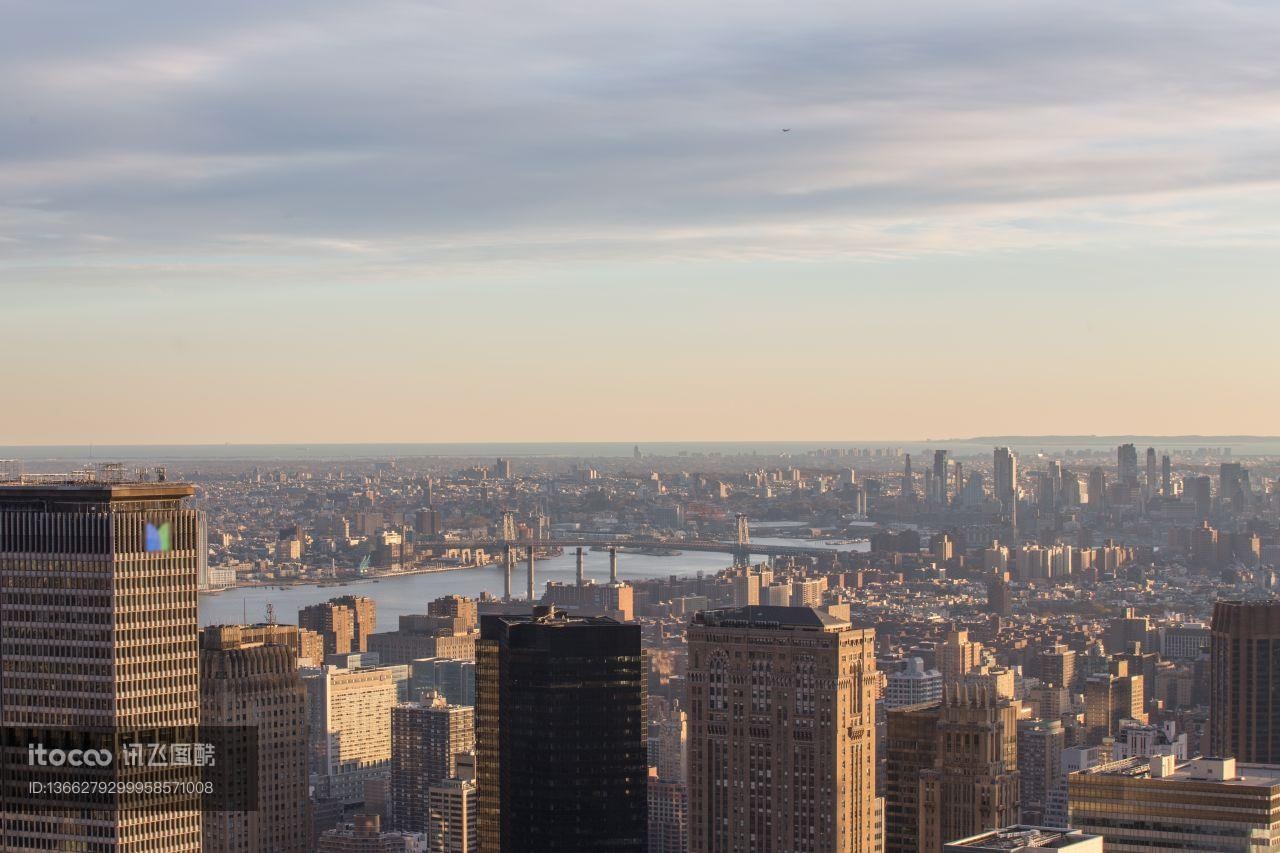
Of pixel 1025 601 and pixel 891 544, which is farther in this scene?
pixel 891 544

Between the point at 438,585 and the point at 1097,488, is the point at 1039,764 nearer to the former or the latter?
the point at 438,585

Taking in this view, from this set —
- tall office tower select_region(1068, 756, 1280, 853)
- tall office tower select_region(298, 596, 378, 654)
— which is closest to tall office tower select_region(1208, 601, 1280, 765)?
tall office tower select_region(1068, 756, 1280, 853)

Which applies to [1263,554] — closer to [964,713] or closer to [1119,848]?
[964,713]

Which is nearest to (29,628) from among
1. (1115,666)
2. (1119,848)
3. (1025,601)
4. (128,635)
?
(128,635)

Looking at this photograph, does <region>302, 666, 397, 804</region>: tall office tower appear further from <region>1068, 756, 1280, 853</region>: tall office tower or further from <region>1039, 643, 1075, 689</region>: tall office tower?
<region>1068, 756, 1280, 853</region>: tall office tower

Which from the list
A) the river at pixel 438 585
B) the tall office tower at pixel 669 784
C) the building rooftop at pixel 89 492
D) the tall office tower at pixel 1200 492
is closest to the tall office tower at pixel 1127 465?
the tall office tower at pixel 1200 492

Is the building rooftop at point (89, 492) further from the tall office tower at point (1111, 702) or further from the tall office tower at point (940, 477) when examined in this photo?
the tall office tower at point (940, 477)
